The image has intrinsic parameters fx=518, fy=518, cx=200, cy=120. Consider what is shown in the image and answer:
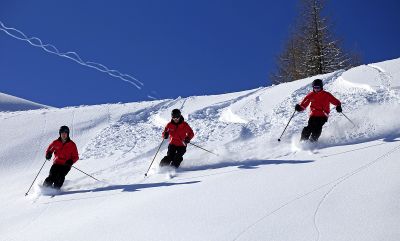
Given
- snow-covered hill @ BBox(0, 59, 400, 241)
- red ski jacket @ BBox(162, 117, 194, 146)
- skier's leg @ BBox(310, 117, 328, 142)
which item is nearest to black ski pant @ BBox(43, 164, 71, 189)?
snow-covered hill @ BBox(0, 59, 400, 241)

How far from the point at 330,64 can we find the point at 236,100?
13558mm

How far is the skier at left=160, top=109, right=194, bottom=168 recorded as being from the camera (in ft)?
35.3

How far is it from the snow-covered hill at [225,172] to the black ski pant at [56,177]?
0.72ft

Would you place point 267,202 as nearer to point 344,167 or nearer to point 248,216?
point 248,216

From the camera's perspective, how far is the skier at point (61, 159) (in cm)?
1038

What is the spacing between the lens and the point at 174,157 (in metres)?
10.8

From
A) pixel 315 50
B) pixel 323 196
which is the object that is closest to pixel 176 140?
pixel 323 196

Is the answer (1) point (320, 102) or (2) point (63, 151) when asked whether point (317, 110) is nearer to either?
(1) point (320, 102)

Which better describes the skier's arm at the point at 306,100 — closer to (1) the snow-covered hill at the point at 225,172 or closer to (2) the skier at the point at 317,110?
(2) the skier at the point at 317,110

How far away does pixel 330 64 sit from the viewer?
93.0 ft

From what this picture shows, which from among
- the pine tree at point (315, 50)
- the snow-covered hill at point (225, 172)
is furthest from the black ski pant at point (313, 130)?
the pine tree at point (315, 50)

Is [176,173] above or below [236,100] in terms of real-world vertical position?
below

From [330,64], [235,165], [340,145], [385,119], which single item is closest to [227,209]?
[235,165]

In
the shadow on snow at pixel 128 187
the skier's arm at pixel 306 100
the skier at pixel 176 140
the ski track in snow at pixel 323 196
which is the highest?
the skier's arm at pixel 306 100
